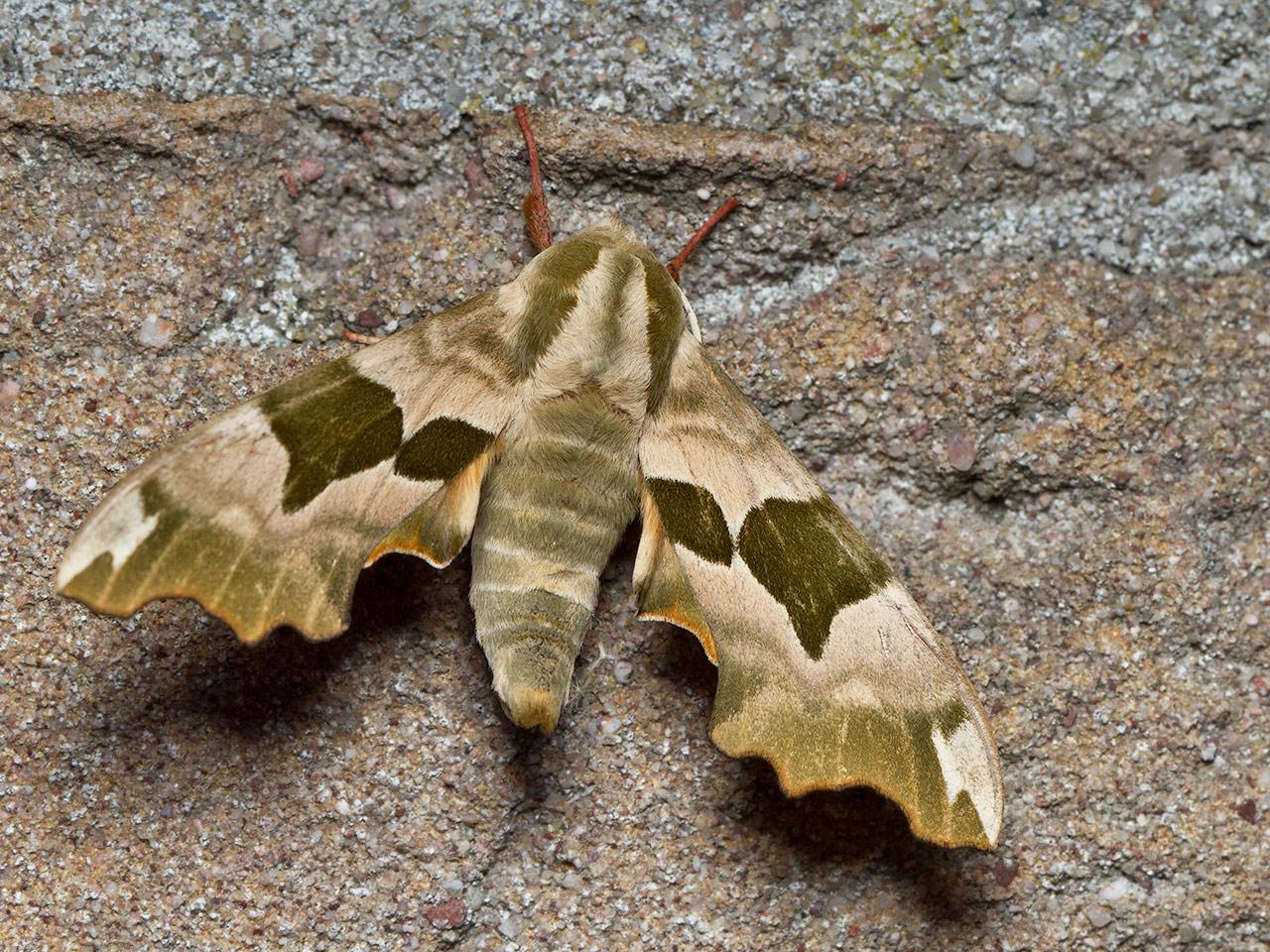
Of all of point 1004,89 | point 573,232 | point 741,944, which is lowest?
point 741,944

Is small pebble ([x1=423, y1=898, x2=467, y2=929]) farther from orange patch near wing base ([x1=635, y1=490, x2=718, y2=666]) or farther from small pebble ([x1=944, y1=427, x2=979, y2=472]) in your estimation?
small pebble ([x1=944, y1=427, x2=979, y2=472])

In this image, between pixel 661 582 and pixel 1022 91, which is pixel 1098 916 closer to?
pixel 661 582

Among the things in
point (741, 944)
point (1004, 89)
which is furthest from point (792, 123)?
point (741, 944)

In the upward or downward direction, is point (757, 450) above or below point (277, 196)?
below

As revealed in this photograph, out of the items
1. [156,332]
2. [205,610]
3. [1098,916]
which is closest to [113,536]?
[205,610]

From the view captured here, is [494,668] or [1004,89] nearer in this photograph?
[494,668]

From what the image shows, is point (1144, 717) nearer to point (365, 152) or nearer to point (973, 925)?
point (973, 925)
